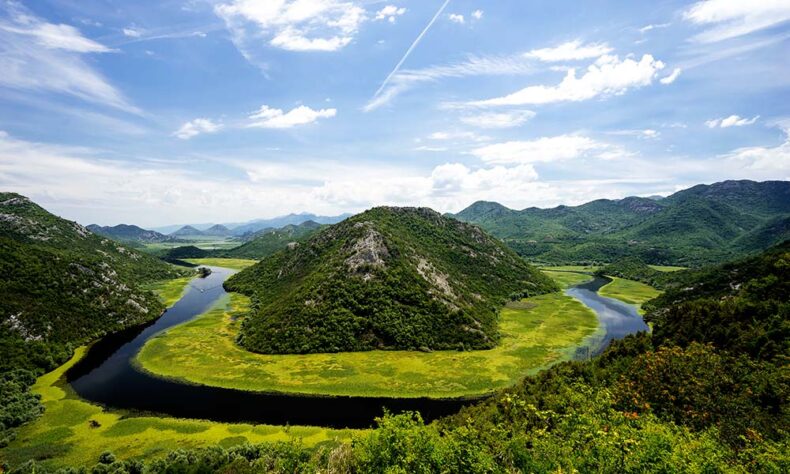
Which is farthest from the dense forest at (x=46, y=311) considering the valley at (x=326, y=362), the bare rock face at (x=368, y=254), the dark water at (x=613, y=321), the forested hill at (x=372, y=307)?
the dark water at (x=613, y=321)

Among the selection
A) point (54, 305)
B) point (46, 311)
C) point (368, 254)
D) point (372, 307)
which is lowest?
point (372, 307)

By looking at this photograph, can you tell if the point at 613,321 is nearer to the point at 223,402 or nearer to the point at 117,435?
the point at 223,402

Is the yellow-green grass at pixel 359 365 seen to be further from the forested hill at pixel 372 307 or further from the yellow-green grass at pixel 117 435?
the yellow-green grass at pixel 117 435

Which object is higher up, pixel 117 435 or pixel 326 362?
pixel 117 435

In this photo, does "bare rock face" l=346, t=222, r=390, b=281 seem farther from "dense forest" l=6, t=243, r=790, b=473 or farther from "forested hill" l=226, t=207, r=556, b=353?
"dense forest" l=6, t=243, r=790, b=473

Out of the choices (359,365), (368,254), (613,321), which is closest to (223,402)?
(359,365)

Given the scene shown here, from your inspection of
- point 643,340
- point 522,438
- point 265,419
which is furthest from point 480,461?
point 643,340
